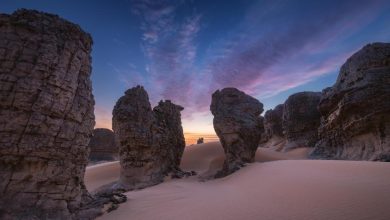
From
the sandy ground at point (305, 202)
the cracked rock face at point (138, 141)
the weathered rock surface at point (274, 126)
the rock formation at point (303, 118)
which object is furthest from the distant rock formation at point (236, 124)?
the weathered rock surface at point (274, 126)

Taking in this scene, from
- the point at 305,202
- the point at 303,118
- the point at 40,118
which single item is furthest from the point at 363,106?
the point at 40,118

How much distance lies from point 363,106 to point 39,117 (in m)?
10.5

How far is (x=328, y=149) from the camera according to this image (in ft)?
40.4

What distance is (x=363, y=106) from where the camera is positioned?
935 cm

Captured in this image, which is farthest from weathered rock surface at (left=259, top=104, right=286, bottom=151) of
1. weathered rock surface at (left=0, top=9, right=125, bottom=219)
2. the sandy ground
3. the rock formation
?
weathered rock surface at (left=0, top=9, right=125, bottom=219)

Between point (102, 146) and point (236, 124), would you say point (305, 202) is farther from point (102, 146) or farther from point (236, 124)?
point (102, 146)

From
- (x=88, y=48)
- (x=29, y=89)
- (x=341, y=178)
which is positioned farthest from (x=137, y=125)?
(x=341, y=178)

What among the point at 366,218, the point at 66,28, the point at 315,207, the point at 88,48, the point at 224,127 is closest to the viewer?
the point at 366,218

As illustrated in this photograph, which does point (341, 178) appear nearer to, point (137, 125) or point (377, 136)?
point (377, 136)

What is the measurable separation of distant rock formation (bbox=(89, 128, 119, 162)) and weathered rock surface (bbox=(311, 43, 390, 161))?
2633 cm

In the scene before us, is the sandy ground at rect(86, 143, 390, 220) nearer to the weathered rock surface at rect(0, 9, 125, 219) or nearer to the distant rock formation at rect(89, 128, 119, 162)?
the weathered rock surface at rect(0, 9, 125, 219)

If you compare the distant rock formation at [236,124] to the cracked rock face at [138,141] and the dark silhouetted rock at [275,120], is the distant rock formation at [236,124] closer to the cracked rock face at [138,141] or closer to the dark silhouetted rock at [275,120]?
the cracked rock face at [138,141]

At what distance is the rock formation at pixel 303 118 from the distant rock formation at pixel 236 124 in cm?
756

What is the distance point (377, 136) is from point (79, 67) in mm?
9945
